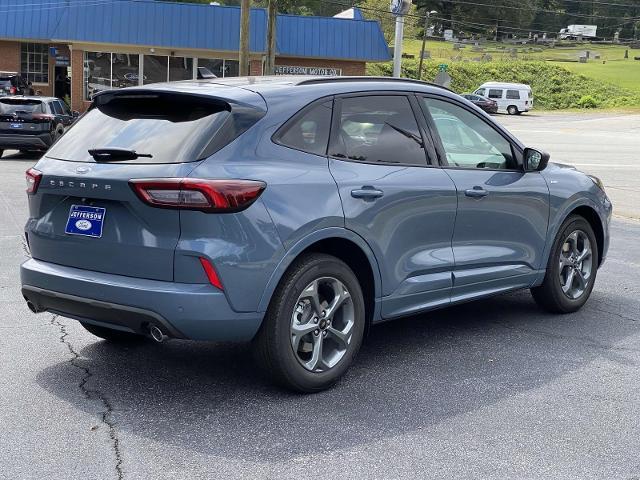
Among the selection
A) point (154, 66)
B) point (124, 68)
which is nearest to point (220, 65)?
point (154, 66)

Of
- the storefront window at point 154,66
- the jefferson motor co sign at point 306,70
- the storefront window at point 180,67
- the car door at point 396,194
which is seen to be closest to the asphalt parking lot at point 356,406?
the car door at point 396,194

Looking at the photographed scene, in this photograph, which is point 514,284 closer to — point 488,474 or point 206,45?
point 488,474

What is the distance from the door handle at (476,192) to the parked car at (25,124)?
17.3 meters

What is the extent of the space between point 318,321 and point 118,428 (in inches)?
49.0

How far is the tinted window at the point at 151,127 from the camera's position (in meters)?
4.52

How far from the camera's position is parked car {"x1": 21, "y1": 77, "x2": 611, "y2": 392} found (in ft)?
14.3

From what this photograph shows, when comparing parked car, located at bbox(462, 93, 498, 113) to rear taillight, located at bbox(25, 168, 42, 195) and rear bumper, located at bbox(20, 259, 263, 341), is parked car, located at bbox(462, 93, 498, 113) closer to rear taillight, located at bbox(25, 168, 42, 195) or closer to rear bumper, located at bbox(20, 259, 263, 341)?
rear taillight, located at bbox(25, 168, 42, 195)

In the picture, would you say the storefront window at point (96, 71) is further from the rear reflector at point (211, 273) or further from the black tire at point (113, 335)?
the rear reflector at point (211, 273)

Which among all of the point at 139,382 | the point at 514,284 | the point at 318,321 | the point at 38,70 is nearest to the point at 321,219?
the point at 318,321

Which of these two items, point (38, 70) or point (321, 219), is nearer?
point (321, 219)

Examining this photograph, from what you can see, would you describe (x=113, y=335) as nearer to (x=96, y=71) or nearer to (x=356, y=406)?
(x=356, y=406)

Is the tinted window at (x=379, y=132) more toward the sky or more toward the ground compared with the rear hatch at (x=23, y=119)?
more toward the sky

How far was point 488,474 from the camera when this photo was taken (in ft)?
12.7

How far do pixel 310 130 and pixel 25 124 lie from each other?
18.2m
